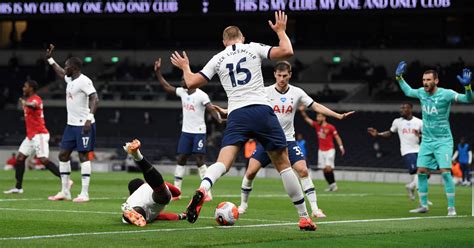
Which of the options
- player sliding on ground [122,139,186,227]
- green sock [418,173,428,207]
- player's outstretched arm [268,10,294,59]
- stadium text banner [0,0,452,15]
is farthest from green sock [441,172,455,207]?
stadium text banner [0,0,452,15]

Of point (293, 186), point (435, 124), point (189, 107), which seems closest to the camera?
point (293, 186)

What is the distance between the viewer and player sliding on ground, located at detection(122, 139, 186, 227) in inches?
546

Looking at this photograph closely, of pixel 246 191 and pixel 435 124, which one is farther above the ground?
pixel 435 124

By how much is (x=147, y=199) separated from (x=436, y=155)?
634 centimetres

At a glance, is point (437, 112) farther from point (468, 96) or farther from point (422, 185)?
point (422, 185)

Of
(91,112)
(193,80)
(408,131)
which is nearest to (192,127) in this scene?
(91,112)

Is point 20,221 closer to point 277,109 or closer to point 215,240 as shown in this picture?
point 215,240

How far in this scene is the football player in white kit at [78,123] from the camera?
19984mm

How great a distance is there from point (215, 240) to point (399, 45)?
4256 cm

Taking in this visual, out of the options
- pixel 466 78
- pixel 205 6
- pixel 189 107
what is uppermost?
pixel 205 6

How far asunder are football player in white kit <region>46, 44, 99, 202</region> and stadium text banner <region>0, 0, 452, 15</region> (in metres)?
23.7

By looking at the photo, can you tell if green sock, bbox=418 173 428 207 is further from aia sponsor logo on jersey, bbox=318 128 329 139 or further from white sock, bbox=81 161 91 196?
aia sponsor logo on jersey, bbox=318 128 329 139

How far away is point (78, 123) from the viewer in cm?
2019

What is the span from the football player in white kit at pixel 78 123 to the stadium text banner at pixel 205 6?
2373cm
